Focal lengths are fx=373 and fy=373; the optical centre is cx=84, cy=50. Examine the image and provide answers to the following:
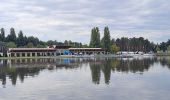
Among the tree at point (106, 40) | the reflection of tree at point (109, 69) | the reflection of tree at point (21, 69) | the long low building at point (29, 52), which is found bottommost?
the reflection of tree at point (21, 69)

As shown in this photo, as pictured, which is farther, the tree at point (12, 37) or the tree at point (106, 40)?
the tree at point (12, 37)

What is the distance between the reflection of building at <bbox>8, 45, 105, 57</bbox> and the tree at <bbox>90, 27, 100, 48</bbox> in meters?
2.70

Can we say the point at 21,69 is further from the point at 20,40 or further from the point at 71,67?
the point at 20,40

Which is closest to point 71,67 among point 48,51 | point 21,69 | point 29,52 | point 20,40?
point 21,69

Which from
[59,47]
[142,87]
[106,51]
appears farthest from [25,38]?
[142,87]

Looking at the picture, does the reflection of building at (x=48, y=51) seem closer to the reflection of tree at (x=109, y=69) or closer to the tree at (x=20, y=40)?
the tree at (x=20, y=40)

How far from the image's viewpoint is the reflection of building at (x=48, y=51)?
137762mm

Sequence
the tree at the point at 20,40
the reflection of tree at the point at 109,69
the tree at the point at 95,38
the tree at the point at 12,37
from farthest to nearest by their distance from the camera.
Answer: the tree at the point at 12,37 → the tree at the point at 20,40 → the tree at the point at 95,38 → the reflection of tree at the point at 109,69

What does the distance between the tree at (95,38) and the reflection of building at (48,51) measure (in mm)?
2698

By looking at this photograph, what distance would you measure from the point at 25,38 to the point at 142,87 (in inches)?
5946

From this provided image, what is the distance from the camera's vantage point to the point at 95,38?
13688cm

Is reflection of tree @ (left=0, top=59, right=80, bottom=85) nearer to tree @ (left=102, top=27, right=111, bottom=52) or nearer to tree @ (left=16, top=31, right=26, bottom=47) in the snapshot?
tree @ (left=102, top=27, right=111, bottom=52)

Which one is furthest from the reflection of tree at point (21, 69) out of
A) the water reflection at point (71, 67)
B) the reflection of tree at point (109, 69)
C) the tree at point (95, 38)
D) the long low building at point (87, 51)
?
the long low building at point (87, 51)

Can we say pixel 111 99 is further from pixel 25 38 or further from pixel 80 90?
pixel 25 38
